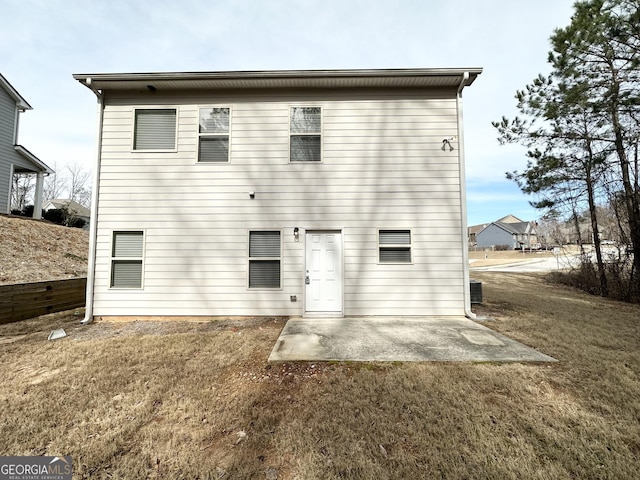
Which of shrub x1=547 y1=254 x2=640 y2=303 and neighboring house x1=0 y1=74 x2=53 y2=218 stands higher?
neighboring house x1=0 y1=74 x2=53 y2=218

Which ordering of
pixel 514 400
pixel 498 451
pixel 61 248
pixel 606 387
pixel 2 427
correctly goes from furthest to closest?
1. pixel 61 248
2. pixel 606 387
3. pixel 514 400
4. pixel 2 427
5. pixel 498 451

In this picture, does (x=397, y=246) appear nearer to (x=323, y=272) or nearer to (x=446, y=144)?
(x=323, y=272)

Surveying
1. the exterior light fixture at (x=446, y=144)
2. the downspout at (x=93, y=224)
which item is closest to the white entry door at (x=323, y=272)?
the exterior light fixture at (x=446, y=144)

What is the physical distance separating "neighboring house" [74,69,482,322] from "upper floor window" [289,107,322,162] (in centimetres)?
2

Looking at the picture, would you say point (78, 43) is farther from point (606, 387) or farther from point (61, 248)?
point (606, 387)

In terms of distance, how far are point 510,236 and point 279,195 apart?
55.5 m

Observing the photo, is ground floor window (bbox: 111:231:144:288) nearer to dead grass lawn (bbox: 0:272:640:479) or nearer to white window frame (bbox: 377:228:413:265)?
dead grass lawn (bbox: 0:272:640:479)

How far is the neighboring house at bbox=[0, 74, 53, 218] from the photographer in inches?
449

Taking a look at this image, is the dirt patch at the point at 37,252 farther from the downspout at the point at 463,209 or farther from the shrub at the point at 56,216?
the downspout at the point at 463,209

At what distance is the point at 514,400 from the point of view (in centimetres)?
260

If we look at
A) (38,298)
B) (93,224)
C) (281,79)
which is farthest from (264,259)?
(38,298)

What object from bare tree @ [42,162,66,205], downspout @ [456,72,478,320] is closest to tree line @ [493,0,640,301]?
downspout @ [456,72,478,320]

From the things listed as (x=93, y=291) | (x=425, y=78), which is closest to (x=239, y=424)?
(x=93, y=291)

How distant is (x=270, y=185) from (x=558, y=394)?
566 centimetres
